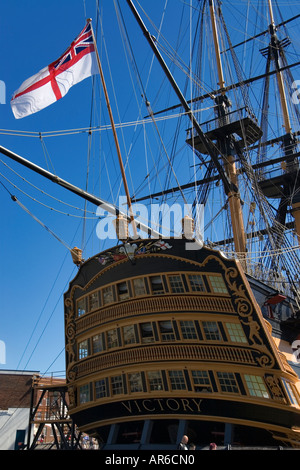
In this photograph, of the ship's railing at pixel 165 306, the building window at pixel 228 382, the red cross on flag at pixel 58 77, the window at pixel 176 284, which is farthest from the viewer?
the window at pixel 176 284

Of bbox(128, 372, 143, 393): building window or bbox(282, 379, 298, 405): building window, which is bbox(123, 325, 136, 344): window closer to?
bbox(128, 372, 143, 393): building window

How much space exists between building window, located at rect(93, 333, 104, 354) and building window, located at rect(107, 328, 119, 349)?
0.31 metres

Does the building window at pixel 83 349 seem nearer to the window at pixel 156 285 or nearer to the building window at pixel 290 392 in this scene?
the window at pixel 156 285

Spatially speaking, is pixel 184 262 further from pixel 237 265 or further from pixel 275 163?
pixel 275 163

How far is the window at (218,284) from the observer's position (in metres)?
11.6

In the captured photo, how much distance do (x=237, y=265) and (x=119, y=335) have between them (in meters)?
4.02

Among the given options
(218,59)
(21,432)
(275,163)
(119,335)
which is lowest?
(119,335)


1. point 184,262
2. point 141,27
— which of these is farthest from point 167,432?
point 141,27


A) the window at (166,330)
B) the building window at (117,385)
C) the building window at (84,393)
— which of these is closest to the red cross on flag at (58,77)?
the window at (166,330)

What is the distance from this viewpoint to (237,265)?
11523 mm

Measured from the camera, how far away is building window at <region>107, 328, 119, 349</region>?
12.6m

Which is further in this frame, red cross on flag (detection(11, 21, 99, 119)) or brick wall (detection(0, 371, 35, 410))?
brick wall (detection(0, 371, 35, 410))

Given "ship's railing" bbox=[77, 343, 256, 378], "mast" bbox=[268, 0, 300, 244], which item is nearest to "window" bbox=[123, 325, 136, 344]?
"ship's railing" bbox=[77, 343, 256, 378]

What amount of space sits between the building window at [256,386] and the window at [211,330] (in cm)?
124
